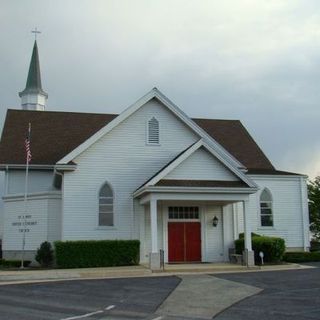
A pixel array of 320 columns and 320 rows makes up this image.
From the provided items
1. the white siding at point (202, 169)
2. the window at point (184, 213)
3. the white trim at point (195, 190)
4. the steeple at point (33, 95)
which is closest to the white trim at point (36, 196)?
the white trim at point (195, 190)

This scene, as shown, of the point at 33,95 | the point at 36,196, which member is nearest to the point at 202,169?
the point at 36,196

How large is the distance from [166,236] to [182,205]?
1.86 meters

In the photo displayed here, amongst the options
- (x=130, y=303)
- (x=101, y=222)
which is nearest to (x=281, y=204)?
(x=101, y=222)

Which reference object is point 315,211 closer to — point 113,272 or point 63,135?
point 63,135

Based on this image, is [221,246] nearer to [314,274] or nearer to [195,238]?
[195,238]

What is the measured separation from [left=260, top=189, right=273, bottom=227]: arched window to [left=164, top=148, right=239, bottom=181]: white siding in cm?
739

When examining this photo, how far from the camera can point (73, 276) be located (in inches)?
892

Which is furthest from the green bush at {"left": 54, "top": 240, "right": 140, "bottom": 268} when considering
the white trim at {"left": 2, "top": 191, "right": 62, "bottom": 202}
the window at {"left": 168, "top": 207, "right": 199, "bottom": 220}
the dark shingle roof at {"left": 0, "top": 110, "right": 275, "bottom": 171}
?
the dark shingle roof at {"left": 0, "top": 110, "right": 275, "bottom": 171}

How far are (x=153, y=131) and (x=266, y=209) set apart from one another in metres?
9.64

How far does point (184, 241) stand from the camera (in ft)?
97.1

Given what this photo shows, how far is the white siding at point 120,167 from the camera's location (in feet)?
93.2

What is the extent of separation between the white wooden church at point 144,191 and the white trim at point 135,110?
0.05 meters

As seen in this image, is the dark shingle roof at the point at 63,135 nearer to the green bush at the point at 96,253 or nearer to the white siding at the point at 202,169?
the green bush at the point at 96,253

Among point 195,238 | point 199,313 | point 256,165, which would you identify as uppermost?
point 256,165
